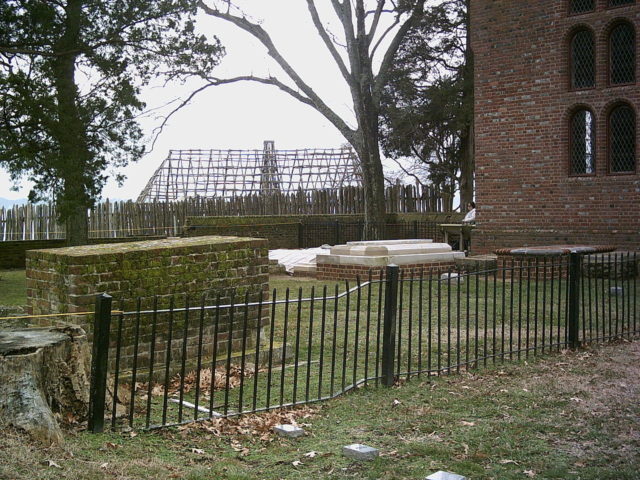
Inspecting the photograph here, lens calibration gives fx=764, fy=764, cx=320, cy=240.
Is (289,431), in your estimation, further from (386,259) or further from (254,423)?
(386,259)

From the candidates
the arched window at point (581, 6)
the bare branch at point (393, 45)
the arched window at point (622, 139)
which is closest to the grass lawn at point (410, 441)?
the arched window at point (622, 139)

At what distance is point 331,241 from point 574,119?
15.5 metres

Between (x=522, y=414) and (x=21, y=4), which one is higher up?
(x=21, y=4)

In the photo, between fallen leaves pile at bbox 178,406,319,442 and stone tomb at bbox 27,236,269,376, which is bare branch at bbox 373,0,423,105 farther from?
fallen leaves pile at bbox 178,406,319,442

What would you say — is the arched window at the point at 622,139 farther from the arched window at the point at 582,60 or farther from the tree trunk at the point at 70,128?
the tree trunk at the point at 70,128

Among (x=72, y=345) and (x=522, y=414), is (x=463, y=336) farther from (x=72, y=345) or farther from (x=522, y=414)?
(x=72, y=345)

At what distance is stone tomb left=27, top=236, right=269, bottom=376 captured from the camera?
304 inches

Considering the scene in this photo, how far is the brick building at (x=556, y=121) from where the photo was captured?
1881cm

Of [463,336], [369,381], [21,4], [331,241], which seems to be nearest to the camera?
[369,381]

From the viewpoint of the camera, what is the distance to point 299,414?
23.0ft

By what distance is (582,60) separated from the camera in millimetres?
19438

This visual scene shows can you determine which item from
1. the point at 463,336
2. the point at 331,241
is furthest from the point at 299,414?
the point at 331,241

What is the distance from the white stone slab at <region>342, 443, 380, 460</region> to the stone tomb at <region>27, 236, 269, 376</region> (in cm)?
223

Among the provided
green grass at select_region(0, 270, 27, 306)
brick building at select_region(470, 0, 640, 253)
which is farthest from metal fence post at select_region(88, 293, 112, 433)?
brick building at select_region(470, 0, 640, 253)
